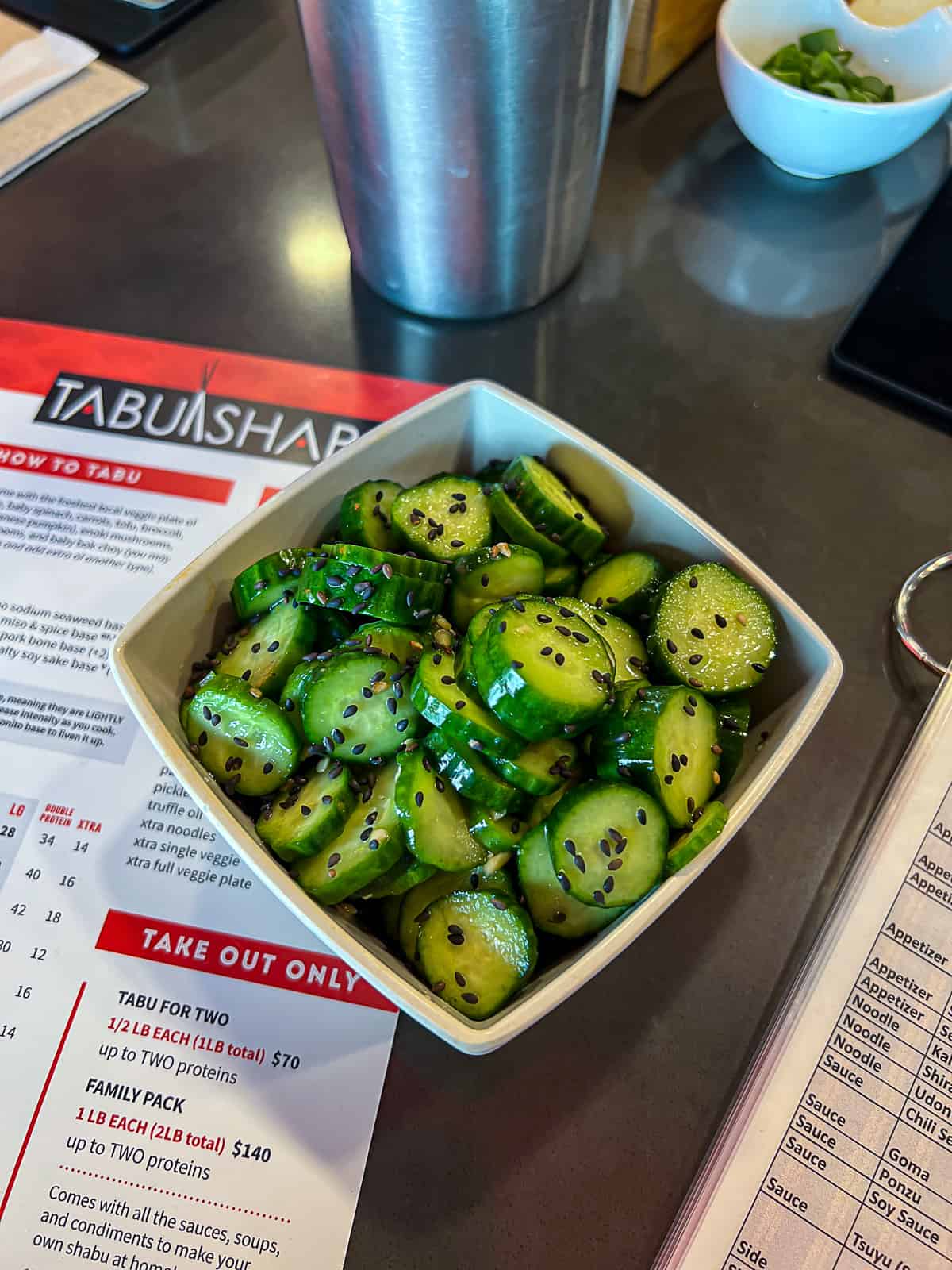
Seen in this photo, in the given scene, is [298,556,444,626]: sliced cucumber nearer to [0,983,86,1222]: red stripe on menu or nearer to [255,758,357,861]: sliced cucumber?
[255,758,357,861]: sliced cucumber

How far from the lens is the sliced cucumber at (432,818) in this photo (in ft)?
1.82

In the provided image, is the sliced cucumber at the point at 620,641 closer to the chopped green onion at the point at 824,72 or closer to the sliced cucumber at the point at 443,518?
the sliced cucumber at the point at 443,518

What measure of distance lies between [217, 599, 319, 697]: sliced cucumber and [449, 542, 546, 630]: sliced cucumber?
0.10 metres

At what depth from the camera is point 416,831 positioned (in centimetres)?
56

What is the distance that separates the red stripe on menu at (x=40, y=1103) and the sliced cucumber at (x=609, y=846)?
14.9 inches

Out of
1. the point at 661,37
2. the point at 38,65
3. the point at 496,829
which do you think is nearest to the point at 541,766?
the point at 496,829

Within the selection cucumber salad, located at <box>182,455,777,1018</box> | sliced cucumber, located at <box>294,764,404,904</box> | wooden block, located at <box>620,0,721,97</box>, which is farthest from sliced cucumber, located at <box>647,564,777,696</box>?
wooden block, located at <box>620,0,721,97</box>

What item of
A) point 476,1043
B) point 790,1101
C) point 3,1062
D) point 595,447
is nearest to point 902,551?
point 595,447

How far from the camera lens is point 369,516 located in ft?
2.27

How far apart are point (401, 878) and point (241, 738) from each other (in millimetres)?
139

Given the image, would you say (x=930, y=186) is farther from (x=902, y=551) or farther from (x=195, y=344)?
(x=195, y=344)

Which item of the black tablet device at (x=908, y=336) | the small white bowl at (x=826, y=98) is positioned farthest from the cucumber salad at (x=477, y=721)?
the small white bowl at (x=826, y=98)

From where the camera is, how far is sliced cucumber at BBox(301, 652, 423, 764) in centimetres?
59

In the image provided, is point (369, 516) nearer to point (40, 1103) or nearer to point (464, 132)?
point (464, 132)
